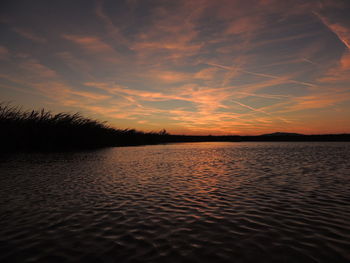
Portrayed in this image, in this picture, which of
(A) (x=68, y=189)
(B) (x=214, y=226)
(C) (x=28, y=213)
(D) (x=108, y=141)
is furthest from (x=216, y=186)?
(D) (x=108, y=141)

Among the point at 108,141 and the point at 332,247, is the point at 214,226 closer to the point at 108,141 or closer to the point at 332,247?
the point at 332,247

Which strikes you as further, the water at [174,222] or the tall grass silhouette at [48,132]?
the tall grass silhouette at [48,132]

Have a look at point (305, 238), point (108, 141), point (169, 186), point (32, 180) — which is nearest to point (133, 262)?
point (305, 238)

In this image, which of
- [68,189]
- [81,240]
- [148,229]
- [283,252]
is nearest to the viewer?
[283,252]

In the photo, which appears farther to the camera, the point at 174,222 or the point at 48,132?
the point at 48,132

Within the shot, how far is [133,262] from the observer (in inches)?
186

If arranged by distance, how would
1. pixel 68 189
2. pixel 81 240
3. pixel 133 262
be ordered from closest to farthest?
pixel 133 262, pixel 81 240, pixel 68 189

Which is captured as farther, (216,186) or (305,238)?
(216,186)

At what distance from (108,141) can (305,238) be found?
50.1 metres

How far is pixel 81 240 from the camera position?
18.9 feet

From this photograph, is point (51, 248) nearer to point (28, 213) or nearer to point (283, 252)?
point (28, 213)

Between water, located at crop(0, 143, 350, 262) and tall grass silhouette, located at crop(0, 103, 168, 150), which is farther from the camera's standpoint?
tall grass silhouette, located at crop(0, 103, 168, 150)

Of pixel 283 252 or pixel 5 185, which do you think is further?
pixel 5 185

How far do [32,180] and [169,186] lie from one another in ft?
25.2
